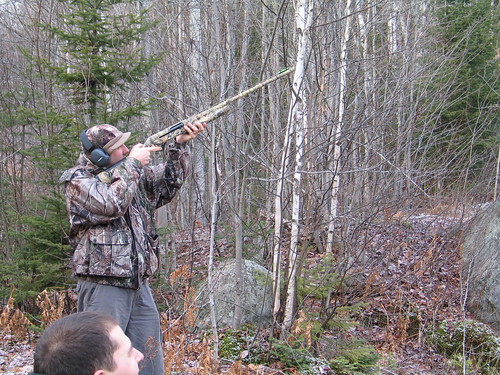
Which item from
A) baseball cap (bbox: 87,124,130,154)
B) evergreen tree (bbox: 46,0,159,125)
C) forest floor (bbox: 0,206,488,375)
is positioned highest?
evergreen tree (bbox: 46,0,159,125)

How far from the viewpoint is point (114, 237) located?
2.81 meters

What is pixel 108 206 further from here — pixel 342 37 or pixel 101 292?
pixel 342 37

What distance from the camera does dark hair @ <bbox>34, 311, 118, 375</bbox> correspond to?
4.62 feet

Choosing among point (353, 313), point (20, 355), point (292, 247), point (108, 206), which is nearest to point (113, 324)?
point (108, 206)

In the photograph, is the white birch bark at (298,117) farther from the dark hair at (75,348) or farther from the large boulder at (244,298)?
the dark hair at (75,348)

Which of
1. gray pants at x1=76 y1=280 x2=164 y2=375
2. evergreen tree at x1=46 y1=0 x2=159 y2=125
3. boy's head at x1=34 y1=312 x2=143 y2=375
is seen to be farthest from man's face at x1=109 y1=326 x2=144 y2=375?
evergreen tree at x1=46 y1=0 x2=159 y2=125

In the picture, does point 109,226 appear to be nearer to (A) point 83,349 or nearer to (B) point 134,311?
(B) point 134,311

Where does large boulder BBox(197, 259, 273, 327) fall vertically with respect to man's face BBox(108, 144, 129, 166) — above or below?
below

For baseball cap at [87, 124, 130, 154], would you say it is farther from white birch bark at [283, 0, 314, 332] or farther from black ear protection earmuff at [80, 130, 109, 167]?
white birch bark at [283, 0, 314, 332]

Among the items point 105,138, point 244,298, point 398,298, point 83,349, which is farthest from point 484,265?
point 83,349

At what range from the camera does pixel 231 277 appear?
21.0 feet

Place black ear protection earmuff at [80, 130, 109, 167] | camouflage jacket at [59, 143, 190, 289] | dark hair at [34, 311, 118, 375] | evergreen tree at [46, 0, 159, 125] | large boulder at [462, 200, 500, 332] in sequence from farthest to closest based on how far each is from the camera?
1. large boulder at [462, 200, 500, 332]
2. evergreen tree at [46, 0, 159, 125]
3. black ear protection earmuff at [80, 130, 109, 167]
4. camouflage jacket at [59, 143, 190, 289]
5. dark hair at [34, 311, 118, 375]

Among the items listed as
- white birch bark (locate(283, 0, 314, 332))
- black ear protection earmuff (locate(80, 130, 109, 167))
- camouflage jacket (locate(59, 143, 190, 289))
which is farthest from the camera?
white birch bark (locate(283, 0, 314, 332))

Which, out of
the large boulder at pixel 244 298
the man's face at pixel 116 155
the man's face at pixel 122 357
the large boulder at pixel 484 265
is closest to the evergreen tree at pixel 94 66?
the large boulder at pixel 244 298
